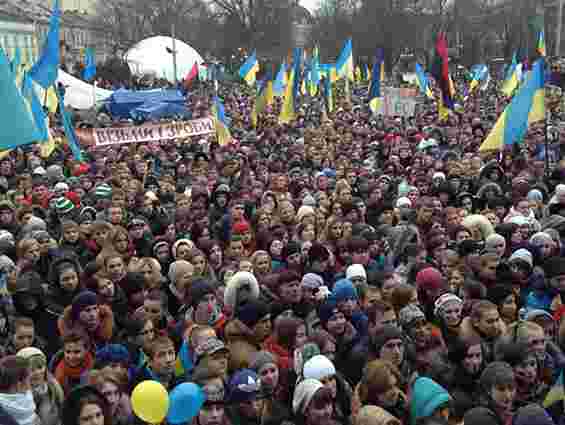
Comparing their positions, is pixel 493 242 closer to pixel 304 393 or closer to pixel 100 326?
pixel 304 393

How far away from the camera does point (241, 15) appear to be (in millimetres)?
58750

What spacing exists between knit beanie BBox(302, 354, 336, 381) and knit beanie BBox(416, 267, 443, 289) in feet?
5.16

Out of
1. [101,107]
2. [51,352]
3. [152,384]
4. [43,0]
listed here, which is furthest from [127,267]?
[43,0]

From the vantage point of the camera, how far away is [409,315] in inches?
188

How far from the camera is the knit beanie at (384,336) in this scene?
4.36 metres

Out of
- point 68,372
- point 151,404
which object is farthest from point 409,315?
point 68,372

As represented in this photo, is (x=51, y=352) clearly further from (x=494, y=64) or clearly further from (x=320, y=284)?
(x=494, y=64)

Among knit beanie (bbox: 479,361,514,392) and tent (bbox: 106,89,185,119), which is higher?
tent (bbox: 106,89,185,119)

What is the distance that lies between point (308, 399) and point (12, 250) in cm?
398

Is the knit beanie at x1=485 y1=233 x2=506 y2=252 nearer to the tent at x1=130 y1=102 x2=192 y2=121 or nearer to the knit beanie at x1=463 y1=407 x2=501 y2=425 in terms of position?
the knit beanie at x1=463 y1=407 x2=501 y2=425

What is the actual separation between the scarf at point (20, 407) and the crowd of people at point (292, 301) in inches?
0.6

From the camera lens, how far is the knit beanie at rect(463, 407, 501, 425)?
3500 mm

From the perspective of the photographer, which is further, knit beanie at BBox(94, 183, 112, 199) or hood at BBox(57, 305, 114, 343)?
knit beanie at BBox(94, 183, 112, 199)

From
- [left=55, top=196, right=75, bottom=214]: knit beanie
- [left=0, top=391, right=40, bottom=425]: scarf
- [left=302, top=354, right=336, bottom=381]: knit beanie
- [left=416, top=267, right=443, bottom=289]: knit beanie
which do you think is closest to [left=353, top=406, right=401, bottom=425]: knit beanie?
[left=302, top=354, right=336, bottom=381]: knit beanie
